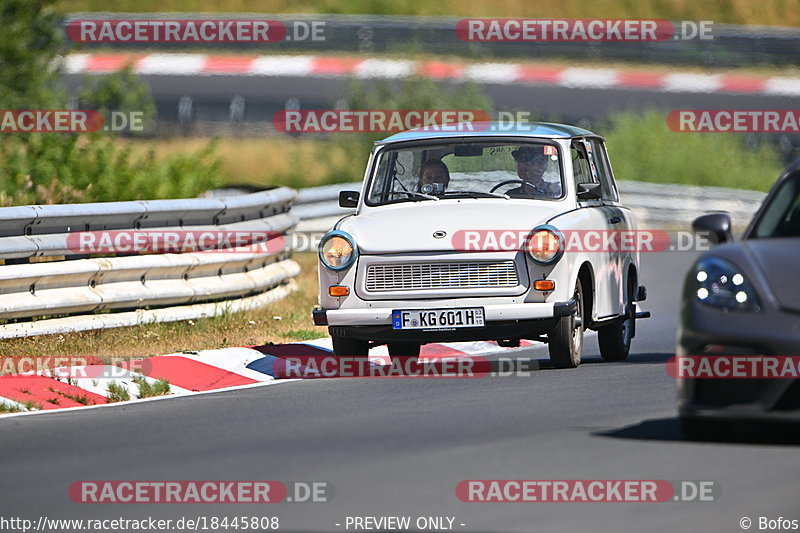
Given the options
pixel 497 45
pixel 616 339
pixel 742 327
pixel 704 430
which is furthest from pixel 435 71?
pixel 742 327

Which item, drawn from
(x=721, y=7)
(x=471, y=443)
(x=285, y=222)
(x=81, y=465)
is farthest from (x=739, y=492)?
(x=721, y=7)

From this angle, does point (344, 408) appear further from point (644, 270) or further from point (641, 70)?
point (641, 70)

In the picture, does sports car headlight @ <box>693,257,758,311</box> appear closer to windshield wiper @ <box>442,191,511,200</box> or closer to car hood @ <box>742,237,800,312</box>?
car hood @ <box>742,237,800,312</box>

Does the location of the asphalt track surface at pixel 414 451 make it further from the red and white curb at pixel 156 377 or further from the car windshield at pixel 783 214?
the car windshield at pixel 783 214

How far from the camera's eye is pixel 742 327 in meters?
7.60

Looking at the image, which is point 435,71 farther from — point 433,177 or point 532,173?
point 532,173

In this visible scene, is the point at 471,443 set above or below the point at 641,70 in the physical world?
below

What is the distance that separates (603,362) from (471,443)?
14.2 feet

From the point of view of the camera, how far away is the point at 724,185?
3097cm

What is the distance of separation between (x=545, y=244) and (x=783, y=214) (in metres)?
2.95

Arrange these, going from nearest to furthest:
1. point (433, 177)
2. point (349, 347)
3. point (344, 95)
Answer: point (349, 347), point (433, 177), point (344, 95)

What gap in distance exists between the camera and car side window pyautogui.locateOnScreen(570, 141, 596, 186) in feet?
40.7

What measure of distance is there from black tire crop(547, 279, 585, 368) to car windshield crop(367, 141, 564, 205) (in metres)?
0.97

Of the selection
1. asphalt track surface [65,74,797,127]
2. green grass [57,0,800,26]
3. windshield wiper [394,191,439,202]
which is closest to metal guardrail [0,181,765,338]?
windshield wiper [394,191,439,202]
